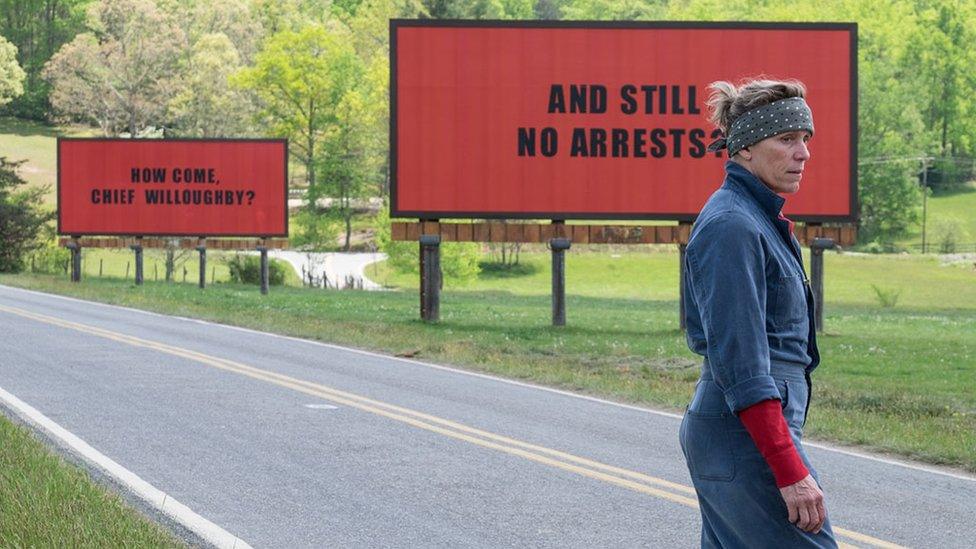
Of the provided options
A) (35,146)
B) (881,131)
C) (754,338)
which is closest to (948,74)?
(881,131)

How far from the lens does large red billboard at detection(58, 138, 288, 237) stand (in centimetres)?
4788

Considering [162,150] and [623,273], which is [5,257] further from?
[623,273]

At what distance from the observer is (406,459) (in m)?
11.3

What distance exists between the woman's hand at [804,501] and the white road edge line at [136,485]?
4.73 meters

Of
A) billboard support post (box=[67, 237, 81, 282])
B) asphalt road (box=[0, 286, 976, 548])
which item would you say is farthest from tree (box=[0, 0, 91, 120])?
asphalt road (box=[0, 286, 976, 548])

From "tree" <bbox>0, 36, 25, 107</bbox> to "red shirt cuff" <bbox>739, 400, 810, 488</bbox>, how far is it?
12435 centimetres

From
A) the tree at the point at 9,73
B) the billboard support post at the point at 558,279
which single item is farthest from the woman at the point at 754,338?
the tree at the point at 9,73

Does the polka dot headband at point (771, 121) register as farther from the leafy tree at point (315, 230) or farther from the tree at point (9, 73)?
the tree at point (9, 73)

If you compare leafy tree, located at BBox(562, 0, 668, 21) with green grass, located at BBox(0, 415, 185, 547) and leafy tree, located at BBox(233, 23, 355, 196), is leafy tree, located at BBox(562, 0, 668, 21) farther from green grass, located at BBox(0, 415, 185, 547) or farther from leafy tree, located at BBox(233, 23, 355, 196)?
green grass, located at BBox(0, 415, 185, 547)

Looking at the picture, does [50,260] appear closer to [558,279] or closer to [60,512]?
[558,279]

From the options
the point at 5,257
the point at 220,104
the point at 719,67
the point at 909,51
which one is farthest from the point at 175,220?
the point at 909,51

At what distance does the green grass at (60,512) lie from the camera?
24.7 feet

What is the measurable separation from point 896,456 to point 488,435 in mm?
3601

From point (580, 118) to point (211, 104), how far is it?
A: 72993 millimetres
